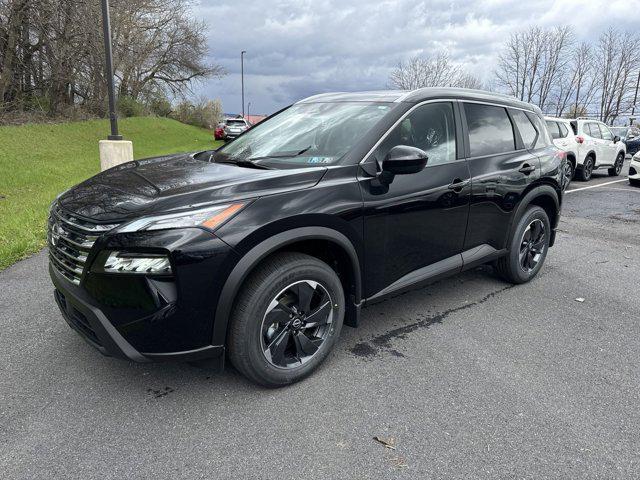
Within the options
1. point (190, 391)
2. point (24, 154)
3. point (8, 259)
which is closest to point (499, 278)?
point (190, 391)

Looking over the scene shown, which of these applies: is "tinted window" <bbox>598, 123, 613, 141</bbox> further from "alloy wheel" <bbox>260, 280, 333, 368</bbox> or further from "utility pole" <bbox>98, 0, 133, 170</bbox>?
"alloy wheel" <bbox>260, 280, 333, 368</bbox>

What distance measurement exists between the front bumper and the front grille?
0.07m

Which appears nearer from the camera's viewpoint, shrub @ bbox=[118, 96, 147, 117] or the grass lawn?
the grass lawn

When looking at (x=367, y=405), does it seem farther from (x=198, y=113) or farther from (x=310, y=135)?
(x=198, y=113)

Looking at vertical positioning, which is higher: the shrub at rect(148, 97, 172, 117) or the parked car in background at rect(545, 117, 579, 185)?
the shrub at rect(148, 97, 172, 117)

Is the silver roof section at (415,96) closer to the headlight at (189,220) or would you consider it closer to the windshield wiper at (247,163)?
the windshield wiper at (247,163)

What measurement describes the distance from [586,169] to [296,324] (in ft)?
41.5

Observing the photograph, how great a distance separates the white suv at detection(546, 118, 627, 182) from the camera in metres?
11.8

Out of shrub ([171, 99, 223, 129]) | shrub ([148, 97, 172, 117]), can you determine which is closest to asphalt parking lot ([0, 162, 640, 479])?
shrub ([148, 97, 172, 117])

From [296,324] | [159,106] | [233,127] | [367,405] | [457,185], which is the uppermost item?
[159,106]

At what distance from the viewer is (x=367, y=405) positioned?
2.68 metres

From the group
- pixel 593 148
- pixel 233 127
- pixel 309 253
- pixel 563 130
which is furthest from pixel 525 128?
pixel 233 127

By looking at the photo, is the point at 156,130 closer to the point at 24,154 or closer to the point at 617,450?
the point at 24,154

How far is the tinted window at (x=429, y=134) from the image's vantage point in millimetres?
3178
